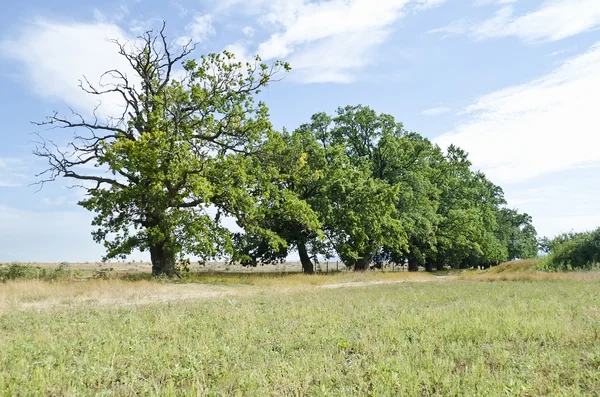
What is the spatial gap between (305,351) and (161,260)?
79.1 ft

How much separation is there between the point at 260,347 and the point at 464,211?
171 ft

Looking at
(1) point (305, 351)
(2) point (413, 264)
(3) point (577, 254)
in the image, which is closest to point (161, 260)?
(1) point (305, 351)

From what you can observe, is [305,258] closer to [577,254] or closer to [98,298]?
[577,254]

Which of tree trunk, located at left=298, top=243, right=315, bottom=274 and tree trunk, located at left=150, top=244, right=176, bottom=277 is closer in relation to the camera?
tree trunk, located at left=150, top=244, right=176, bottom=277

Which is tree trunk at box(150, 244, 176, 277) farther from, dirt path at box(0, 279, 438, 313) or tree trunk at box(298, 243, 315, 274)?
tree trunk at box(298, 243, 315, 274)

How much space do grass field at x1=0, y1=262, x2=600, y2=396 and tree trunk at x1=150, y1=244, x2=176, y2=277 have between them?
16042mm

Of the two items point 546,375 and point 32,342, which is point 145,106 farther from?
point 546,375

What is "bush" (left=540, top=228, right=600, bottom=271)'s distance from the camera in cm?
3806

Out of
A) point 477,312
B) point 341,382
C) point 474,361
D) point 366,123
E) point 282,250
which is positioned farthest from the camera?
point 366,123

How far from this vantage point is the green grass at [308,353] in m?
6.61

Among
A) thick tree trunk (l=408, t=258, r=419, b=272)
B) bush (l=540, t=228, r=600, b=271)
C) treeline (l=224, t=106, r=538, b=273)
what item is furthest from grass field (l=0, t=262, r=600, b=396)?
thick tree trunk (l=408, t=258, r=419, b=272)

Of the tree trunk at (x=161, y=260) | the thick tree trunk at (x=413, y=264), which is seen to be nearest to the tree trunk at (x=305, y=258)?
the tree trunk at (x=161, y=260)

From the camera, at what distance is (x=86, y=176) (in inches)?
1196

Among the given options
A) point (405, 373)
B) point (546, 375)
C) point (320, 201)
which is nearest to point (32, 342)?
point (405, 373)
